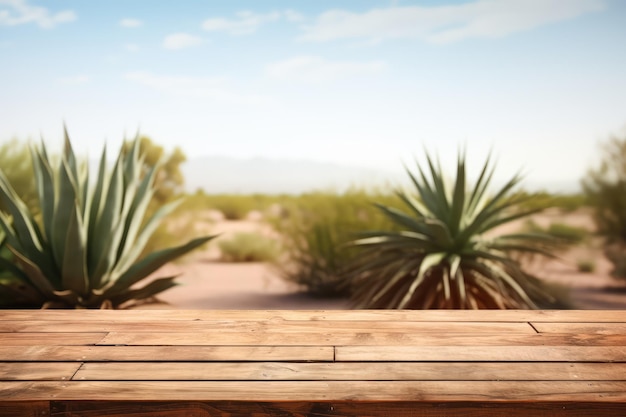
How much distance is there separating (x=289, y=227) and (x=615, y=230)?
423 cm

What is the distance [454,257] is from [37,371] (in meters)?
3.11

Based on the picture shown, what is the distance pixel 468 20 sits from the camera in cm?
5138

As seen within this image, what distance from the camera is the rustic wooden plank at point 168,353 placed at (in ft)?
5.76

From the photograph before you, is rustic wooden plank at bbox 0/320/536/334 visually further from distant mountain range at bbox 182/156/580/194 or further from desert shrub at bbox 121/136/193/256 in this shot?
distant mountain range at bbox 182/156/580/194

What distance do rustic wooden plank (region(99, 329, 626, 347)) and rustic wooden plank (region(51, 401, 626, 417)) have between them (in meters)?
0.39

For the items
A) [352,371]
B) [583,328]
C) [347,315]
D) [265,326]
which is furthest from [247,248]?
[352,371]

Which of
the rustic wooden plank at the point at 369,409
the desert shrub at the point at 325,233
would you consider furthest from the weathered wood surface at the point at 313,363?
the desert shrub at the point at 325,233

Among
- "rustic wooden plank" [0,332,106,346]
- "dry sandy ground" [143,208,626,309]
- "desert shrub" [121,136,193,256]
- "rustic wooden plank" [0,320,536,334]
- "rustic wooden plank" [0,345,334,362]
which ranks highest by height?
"desert shrub" [121,136,193,256]

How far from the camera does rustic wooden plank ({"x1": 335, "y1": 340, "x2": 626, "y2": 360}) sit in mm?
1742

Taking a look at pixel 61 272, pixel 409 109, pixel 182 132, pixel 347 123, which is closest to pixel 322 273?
pixel 61 272

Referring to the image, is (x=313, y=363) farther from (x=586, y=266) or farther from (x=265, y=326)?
(x=586, y=266)

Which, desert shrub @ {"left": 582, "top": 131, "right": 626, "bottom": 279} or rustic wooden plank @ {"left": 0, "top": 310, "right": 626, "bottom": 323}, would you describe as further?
desert shrub @ {"left": 582, "top": 131, "right": 626, "bottom": 279}

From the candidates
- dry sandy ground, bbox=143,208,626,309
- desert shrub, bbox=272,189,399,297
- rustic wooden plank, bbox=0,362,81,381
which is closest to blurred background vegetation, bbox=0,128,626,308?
desert shrub, bbox=272,189,399,297

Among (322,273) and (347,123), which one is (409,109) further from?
(322,273)
